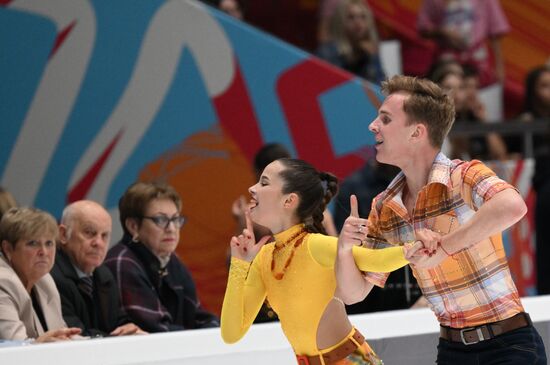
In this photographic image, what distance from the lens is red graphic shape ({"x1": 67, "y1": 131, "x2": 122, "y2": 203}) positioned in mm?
7066

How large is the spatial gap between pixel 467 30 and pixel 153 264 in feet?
15.8

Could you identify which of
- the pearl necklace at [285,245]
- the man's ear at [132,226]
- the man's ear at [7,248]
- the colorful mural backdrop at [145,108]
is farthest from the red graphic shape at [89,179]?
the pearl necklace at [285,245]

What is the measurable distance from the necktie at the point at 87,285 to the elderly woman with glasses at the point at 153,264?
6.4 inches

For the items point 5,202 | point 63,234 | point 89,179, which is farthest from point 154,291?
point 89,179

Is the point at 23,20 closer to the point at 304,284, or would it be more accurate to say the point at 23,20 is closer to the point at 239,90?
the point at 239,90

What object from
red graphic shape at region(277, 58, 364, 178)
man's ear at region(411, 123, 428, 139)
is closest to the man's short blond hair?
man's ear at region(411, 123, 428, 139)

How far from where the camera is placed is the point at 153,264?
17.7ft

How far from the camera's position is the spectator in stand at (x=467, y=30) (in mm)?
9367

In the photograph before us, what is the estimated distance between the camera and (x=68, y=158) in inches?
279

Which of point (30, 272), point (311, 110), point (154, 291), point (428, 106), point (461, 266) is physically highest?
point (428, 106)

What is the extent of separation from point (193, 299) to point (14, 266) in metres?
0.95

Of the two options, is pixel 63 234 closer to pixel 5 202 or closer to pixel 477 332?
pixel 5 202

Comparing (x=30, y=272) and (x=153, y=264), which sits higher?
(x=30, y=272)

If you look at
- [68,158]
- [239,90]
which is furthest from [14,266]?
[239,90]
